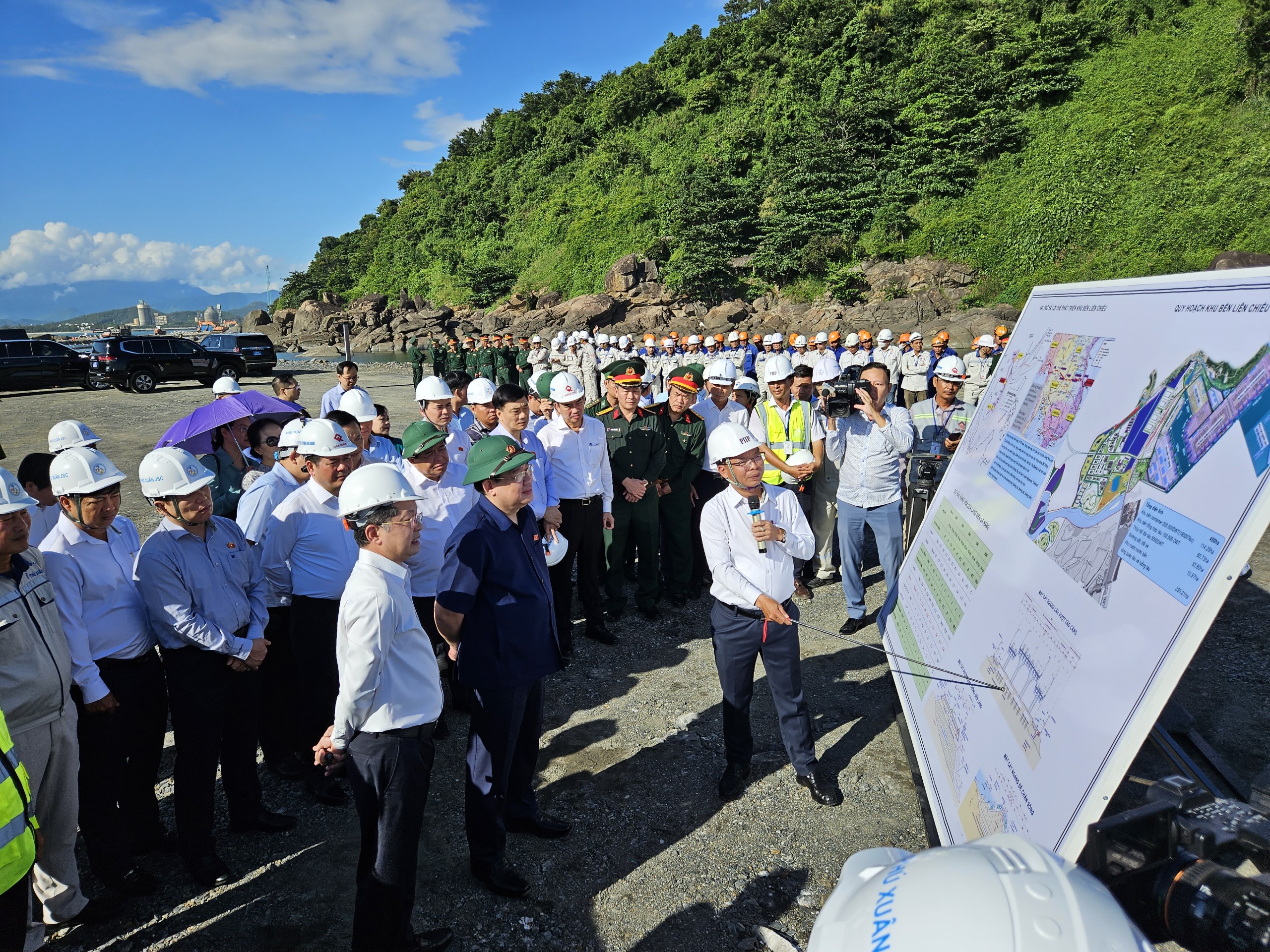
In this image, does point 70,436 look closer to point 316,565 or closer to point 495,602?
point 316,565

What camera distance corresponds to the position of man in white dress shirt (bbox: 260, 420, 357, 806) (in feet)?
11.6

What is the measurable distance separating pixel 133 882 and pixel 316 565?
5.16ft

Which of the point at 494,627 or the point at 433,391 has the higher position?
the point at 433,391

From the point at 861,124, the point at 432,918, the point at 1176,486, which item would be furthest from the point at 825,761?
the point at 861,124

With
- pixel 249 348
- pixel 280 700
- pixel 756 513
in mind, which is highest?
pixel 249 348

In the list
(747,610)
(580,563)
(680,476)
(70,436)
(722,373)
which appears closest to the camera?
(747,610)

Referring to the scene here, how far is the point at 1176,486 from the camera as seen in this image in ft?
5.57

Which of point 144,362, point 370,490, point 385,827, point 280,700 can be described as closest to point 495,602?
point 370,490

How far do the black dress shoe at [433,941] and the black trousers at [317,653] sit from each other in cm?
130

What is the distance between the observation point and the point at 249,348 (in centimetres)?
→ 2353

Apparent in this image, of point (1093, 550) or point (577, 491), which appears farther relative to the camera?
point (577, 491)

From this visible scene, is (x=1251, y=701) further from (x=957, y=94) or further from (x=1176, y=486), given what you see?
(x=957, y=94)

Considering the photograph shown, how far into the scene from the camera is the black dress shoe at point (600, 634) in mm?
5492

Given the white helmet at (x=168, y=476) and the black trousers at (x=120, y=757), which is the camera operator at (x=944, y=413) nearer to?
the white helmet at (x=168, y=476)
